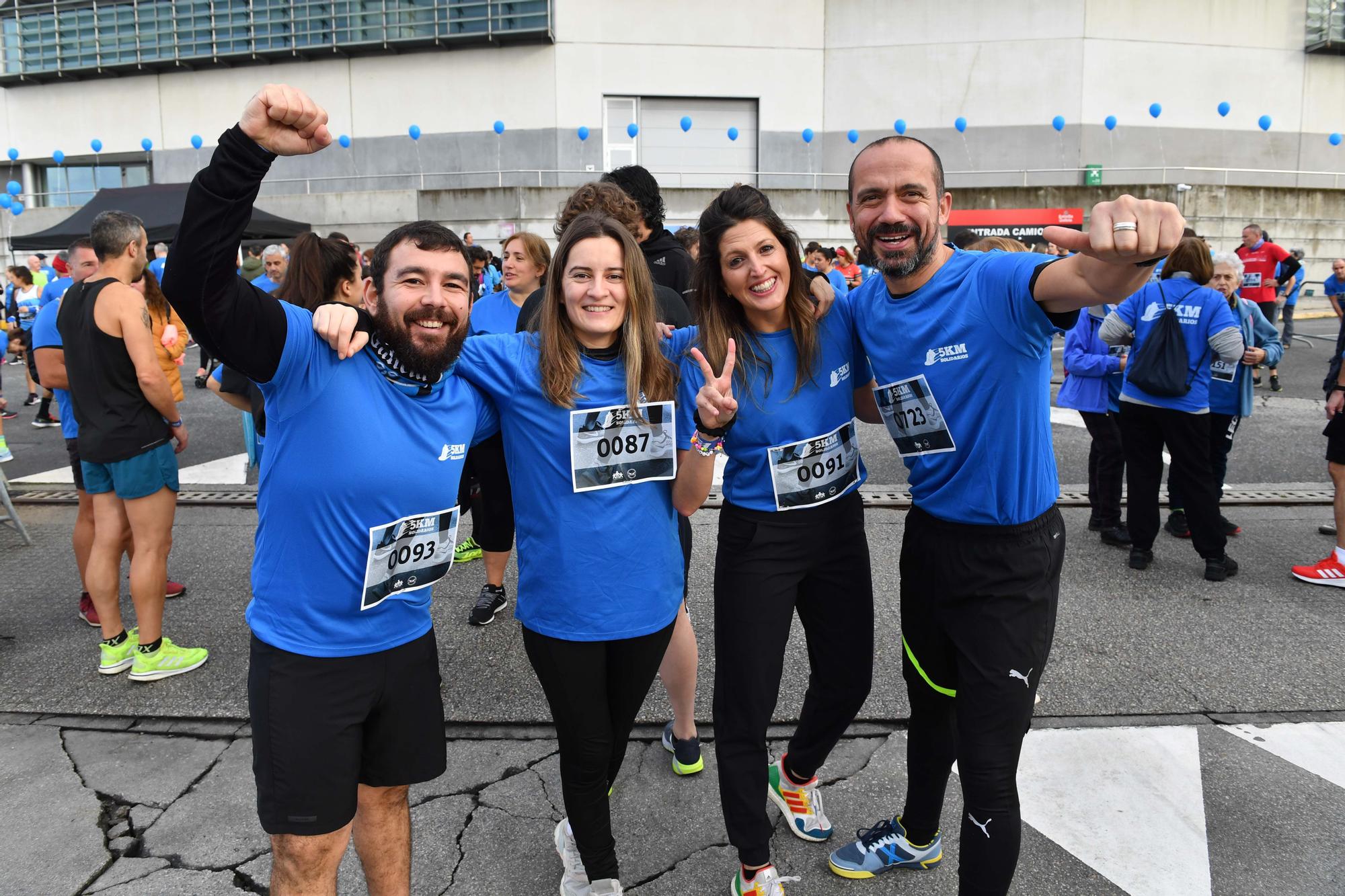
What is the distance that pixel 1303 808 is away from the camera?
2986 mm

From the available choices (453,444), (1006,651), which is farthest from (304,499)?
(1006,651)

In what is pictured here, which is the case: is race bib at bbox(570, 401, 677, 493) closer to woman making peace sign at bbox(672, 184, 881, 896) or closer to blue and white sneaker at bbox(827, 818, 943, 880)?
woman making peace sign at bbox(672, 184, 881, 896)

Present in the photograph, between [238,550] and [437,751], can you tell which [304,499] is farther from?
[238,550]

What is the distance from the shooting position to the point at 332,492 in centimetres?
204

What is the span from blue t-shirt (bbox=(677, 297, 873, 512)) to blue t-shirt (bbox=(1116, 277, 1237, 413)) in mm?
3492

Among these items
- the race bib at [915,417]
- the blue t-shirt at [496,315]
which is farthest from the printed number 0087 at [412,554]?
the blue t-shirt at [496,315]

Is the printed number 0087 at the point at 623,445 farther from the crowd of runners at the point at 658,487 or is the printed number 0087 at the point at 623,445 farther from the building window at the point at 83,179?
the building window at the point at 83,179

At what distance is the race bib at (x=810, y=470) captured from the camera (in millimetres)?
2609

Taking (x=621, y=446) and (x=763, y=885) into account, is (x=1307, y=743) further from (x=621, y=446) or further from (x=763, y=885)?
(x=621, y=446)

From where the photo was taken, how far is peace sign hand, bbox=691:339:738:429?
7.70 feet

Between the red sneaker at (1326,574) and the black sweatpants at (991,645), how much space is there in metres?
3.71

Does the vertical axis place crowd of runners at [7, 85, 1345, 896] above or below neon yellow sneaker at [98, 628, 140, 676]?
above

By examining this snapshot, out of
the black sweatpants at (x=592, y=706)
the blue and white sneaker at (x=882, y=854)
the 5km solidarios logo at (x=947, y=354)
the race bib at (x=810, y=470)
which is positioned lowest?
the blue and white sneaker at (x=882, y=854)

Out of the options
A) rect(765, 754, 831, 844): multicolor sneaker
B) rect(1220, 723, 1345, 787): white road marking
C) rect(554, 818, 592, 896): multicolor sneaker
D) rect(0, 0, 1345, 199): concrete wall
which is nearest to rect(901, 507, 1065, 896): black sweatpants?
rect(765, 754, 831, 844): multicolor sneaker
